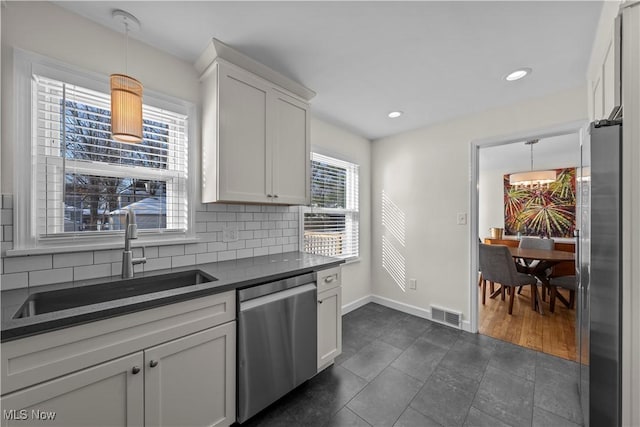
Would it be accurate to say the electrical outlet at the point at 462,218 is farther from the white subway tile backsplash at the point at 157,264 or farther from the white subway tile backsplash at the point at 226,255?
the white subway tile backsplash at the point at 157,264

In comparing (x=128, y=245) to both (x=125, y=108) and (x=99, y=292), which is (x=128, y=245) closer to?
(x=99, y=292)

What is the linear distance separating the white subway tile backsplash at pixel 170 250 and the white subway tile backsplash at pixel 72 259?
348 mm

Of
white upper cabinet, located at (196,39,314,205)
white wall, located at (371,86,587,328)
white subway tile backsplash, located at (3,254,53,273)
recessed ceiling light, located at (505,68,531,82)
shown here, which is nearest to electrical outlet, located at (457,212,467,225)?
white wall, located at (371,86,587,328)

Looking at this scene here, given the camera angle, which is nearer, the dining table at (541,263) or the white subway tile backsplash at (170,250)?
the white subway tile backsplash at (170,250)

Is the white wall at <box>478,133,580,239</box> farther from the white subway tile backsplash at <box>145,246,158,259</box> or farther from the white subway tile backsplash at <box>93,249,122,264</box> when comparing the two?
the white subway tile backsplash at <box>93,249,122,264</box>

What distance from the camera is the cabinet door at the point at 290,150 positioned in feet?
6.53

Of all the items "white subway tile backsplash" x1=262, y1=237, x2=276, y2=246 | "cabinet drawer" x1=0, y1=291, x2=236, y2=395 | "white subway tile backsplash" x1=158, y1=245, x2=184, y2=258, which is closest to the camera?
"cabinet drawer" x1=0, y1=291, x2=236, y2=395

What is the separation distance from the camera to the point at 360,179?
3416mm

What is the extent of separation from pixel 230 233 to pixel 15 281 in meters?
1.13

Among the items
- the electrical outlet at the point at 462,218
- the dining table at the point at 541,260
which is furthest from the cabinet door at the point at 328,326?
the dining table at the point at 541,260

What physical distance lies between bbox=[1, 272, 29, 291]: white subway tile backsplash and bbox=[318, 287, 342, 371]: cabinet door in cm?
161

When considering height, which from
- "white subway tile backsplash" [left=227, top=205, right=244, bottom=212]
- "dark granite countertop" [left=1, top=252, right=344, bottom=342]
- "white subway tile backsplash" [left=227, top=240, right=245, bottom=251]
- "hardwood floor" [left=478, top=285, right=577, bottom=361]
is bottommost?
"hardwood floor" [left=478, top=285, right=577, bottom=361]

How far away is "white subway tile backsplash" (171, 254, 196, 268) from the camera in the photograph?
68.4 inches

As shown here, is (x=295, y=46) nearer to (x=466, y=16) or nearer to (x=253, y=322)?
(x=466, y=16)
